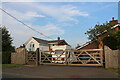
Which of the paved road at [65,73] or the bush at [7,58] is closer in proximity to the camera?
the paved road at [65,73]

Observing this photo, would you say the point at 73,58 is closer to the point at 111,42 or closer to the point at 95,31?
the point at 111,42

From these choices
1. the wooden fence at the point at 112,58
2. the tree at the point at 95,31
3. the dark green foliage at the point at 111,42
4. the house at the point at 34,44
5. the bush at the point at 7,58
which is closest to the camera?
the wooden fence at the point at 112,58

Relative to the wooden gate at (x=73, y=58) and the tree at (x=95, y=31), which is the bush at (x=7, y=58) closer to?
the wooden gate at (x=73, y=58)

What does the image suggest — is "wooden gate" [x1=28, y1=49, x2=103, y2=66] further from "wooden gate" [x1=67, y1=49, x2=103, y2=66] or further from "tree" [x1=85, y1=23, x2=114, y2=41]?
"tree" [x1=85, y1=23, x2=114, y2=41]

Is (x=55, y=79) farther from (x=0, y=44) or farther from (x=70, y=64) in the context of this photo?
(x=0, y=44)

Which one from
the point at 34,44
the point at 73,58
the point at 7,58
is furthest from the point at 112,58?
the point at 34,44

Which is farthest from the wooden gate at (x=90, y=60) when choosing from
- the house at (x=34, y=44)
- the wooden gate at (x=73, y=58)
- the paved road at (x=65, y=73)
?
the house at (x=34, y=44)

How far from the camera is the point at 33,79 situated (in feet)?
28.9

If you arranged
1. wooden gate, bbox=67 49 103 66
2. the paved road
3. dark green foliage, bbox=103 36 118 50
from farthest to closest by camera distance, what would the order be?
dark green foliage, bbox=103 36 118 50 < wooden gate, bbox=67 49 103 66 < the paved road

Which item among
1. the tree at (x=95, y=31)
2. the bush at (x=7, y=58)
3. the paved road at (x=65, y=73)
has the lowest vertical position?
the paved road at (x=65, y=73)

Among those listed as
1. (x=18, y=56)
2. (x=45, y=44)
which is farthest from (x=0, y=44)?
(x=45, y=44)

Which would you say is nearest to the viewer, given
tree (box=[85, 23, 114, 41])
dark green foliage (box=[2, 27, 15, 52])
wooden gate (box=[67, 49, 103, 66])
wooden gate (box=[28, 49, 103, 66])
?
wooden gate (box=[67, 49, 103, 66])

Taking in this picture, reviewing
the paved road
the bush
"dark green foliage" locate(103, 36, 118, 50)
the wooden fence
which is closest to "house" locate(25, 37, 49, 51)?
the bush

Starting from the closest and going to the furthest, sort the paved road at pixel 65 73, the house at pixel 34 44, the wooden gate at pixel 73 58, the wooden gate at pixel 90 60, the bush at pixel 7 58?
the paved road at pixel 65 73, the wooden gate at pixel 90 60, the wooden gate at pixel 73 58, the bush at pixel 7 58, the house at pixel 34 44
